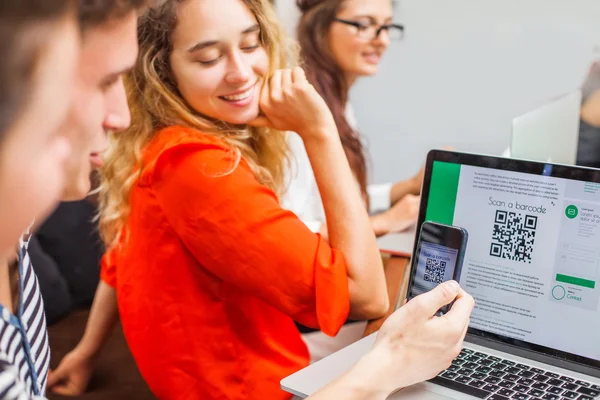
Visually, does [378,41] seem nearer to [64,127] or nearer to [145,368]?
[145,368]

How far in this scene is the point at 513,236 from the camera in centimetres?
97

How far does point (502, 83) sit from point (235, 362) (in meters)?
2.16

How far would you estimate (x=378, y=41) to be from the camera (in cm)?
222

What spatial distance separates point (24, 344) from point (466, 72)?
2.56 metres

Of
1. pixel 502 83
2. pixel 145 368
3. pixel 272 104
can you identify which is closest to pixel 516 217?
pixel 272 104

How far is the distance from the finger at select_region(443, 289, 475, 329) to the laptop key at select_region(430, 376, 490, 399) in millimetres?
104

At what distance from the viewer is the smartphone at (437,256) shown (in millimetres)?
906

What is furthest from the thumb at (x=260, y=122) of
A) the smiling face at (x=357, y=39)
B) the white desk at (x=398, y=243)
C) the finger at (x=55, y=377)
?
the smiling face at (x=357, y=39)

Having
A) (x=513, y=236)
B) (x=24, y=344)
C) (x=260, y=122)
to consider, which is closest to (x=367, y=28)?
(x=260, y=122)

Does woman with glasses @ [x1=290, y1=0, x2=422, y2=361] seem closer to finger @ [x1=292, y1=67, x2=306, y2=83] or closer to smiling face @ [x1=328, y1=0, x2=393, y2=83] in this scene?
smiling face @ [x1=328, y1=0, x2=393, y2=83]

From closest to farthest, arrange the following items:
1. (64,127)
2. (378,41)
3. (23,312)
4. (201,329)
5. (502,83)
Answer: (64,127)
(23,312)
(201,329)
(378,41)
(502,83)

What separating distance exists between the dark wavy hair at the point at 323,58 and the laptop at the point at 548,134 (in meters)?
0.67

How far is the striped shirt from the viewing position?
1.93 feet

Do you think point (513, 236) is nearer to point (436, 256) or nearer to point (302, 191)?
point (436, 256)
